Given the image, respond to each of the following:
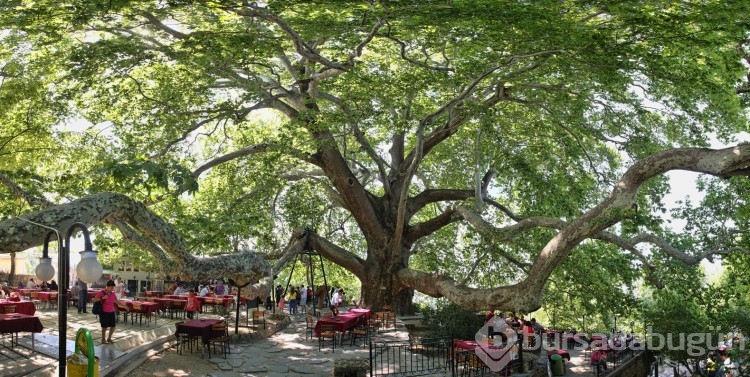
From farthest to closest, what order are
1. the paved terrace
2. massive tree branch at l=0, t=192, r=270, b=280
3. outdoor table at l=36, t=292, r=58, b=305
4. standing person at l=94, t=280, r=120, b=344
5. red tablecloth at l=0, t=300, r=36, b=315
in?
outdoor table at l=36, t=292, r=58, b=305
red tablecloth at l=0, t=300, r=36, b=315
standing person at l=94, t=280, r=120, b=344
the paved terrace
massive tree branch at l=0, t=192, r=270, b=280

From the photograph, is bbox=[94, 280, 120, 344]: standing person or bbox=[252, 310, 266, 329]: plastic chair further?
bbox=[252, 310, 266, 329]: plastic chair

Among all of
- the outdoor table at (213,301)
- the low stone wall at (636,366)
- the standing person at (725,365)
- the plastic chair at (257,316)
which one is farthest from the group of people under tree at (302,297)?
the standing person at (725,365)

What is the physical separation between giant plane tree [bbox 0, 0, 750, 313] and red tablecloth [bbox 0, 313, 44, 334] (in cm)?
231

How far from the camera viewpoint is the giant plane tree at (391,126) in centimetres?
1213

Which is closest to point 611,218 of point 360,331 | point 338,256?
point 360,331

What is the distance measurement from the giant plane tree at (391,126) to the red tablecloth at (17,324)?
2.31 m

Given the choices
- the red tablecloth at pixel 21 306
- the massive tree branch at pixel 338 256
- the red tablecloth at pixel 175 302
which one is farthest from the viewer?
the massive tree branch at pixel 338 256

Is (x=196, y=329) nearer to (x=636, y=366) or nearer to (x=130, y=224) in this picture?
(x=130, y=224)

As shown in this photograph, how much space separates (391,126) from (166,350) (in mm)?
8406

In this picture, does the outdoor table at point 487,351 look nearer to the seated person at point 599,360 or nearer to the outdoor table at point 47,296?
the seated person at point 599,360

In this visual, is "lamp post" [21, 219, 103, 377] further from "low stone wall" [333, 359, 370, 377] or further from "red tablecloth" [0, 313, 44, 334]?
"low stone wall" [333, 359, 370, 377]

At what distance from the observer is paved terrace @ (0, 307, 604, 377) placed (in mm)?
11789

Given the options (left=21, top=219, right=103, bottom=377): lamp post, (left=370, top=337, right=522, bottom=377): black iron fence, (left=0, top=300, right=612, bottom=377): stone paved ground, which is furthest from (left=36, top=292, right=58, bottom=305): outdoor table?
(left=21, top=219, right=103, bottom=377): lamp post

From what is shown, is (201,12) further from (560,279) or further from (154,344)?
(560,279)
